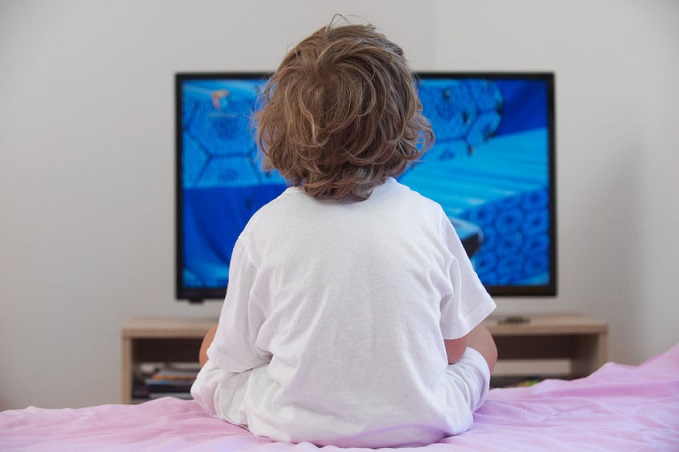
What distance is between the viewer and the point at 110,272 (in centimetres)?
296

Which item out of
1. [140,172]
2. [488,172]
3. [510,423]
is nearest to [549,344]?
[488,172]

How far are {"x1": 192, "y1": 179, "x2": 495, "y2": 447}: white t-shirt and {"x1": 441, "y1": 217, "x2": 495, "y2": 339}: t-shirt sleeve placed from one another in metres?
0.03

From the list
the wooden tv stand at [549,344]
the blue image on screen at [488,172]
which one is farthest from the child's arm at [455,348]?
the blue image on screen at [488,172]

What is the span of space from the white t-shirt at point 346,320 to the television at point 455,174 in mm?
1433

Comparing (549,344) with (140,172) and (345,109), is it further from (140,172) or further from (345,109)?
(345,109)

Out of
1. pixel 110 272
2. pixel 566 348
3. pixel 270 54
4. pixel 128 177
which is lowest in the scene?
pixel 566 348

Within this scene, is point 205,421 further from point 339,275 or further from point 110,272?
point 110,272

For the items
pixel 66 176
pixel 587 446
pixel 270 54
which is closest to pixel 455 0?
pixel 270 54

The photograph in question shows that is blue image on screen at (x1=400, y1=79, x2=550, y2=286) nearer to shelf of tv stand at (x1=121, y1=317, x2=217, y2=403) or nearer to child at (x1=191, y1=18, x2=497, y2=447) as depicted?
shelf of tv stand at (x1=121, y1=317, x2=217, y2=403)

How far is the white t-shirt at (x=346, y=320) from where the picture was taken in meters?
1.12

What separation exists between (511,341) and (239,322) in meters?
1.72

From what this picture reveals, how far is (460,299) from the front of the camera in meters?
1.25

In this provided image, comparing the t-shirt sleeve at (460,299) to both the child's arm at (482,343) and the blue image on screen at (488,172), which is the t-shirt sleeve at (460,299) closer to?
the child's arm at (482,343)

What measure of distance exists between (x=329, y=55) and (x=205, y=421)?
0.56 m
